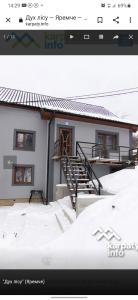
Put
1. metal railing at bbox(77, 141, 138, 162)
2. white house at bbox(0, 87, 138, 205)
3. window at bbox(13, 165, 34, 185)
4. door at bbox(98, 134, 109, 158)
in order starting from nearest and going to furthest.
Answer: white house at bbox(0, 87, 138, 205), window at bbox(13, 165, 34, 185), metal railing at bbox(77, 141, 138, 162), door at bbox(98, 134, 109, 158)

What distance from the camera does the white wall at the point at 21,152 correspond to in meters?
10.8

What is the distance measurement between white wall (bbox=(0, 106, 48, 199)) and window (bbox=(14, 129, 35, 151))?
0.66ft

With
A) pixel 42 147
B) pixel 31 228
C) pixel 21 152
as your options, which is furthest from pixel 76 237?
pixel 42 147

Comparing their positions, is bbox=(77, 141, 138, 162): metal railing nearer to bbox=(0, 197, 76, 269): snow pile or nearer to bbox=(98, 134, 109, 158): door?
bbox=(98, 134, 109, 158): door

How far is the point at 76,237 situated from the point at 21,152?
305 inches

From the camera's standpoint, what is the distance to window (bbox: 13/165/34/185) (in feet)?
36.3

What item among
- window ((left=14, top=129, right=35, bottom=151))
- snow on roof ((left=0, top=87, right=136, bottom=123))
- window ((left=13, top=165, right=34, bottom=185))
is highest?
snow on roof ((left=0, top=87, right=136, bottom=123))

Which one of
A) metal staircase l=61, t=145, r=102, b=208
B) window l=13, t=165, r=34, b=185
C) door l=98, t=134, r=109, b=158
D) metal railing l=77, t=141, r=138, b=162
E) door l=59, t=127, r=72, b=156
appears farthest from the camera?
door l=98, t=134, r=109, b=158

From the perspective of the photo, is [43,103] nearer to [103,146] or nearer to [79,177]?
[103,146]

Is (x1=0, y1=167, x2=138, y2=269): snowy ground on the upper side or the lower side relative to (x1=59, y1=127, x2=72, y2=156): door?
lower

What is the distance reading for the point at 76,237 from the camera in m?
4.10

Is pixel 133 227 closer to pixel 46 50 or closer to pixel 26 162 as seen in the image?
pixel 46 50

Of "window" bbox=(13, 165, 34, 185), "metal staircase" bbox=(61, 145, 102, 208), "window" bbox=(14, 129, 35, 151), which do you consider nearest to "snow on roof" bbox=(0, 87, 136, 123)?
"window" bbox=(14, 129, 35, 151)

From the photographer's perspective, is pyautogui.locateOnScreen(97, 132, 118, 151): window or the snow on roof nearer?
the snow on roof
